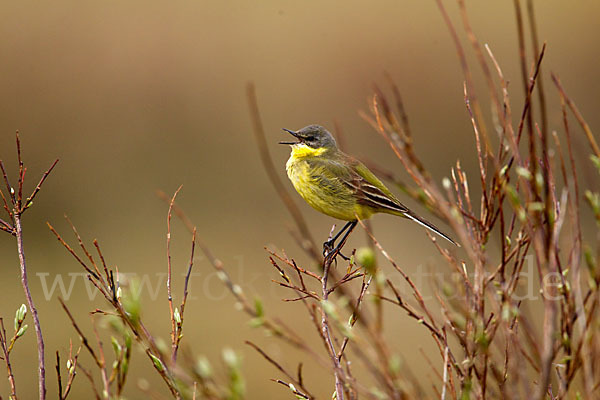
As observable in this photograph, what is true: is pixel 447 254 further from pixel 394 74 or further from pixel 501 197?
pixel 394 74

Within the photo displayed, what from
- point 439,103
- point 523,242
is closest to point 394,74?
point 439,103

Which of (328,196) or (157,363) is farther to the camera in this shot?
(328,196)

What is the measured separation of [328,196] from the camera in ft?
16.3

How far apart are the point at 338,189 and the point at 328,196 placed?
0.27 feet

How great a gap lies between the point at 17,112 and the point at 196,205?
305cm

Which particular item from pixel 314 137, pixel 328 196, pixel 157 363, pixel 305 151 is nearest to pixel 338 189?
pixel 328 196

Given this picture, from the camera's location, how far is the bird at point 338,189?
4.83 metres

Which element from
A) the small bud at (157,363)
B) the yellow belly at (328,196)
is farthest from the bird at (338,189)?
the small bud at (157,363)

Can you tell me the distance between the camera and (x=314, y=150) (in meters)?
5.55

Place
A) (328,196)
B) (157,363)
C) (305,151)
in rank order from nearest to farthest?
(157,363)
(328,196)
(305,151)

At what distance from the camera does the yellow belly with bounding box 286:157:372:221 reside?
16.1 feet

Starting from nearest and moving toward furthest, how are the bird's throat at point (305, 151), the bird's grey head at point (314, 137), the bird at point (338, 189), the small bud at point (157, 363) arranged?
the small bud at point (157, 363)
the bird at point (338, 189)
the bird's throat at point (305, 151)
the bird's grey head at point (314, 137)

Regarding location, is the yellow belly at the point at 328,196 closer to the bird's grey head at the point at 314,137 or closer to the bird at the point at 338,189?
the bird at the point at 338,189

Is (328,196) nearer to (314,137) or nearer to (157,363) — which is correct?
(314,137)
